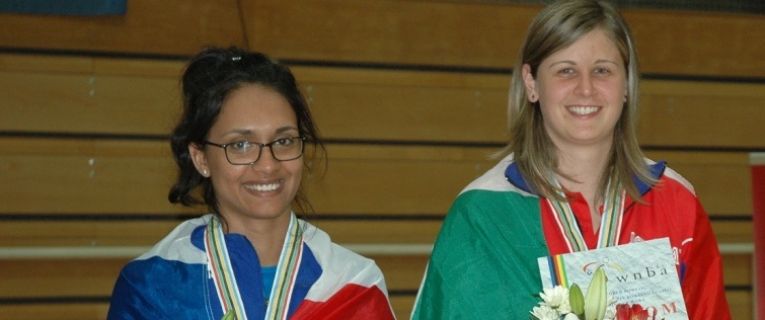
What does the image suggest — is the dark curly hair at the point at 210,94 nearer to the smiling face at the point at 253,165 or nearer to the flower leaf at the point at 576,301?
the smiling face at the point at 253,165

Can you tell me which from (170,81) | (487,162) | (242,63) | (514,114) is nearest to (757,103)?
(487,162)

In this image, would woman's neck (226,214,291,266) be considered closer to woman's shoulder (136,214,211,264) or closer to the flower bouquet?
woman's shoulder (136,214,211,264)

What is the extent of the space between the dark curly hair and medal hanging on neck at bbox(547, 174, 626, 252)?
624mm

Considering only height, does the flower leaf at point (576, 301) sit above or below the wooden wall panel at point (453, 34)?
below

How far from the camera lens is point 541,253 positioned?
264 centimetres

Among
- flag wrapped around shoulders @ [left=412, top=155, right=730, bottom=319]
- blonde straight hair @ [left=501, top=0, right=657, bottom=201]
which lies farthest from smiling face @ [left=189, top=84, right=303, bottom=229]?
blonde straight hair @ [left=501, top=0, right=657, bottom=201]

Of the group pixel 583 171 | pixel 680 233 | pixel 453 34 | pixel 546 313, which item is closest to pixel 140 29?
pixel 453 34

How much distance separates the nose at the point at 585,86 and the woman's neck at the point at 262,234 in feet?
2.56

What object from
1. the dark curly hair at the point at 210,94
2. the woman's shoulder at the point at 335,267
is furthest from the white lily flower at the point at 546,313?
the dark curly hair at the point at 210,94

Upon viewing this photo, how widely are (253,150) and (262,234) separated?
228 mm

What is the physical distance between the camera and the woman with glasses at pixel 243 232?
2.66 metres

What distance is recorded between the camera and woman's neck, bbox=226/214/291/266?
278 cm

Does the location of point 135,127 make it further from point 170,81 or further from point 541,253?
point 541,253

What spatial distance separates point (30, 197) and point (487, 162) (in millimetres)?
2068
